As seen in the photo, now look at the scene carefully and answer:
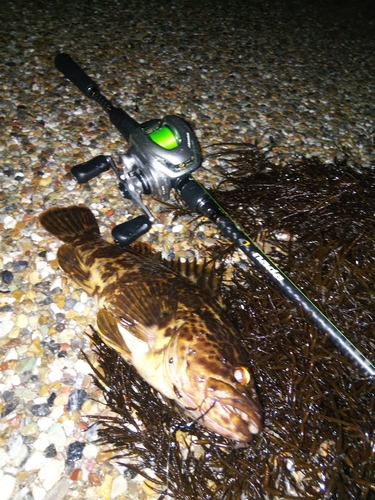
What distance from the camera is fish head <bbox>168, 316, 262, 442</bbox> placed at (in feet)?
6.22

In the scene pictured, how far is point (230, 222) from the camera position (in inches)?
99.7

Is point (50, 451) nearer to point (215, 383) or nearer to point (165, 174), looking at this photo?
point (215, 383)

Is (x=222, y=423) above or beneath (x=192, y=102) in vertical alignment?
beneath

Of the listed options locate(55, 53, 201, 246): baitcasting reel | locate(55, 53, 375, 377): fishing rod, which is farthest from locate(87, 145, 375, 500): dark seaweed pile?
locate(55, 53, 201, 246): baitcasting reel

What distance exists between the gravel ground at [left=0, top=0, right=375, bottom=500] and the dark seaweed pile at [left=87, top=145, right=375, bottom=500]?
0.75 ft

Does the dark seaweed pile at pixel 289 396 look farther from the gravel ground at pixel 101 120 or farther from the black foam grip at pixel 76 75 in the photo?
the black foam grip at pixel 76 75

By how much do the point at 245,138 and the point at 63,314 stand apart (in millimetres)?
2340

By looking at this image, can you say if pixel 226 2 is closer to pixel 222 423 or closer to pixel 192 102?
pixel 192 102

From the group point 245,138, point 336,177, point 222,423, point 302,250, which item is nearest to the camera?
point 222,423

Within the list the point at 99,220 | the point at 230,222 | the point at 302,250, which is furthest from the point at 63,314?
the point at 302,250

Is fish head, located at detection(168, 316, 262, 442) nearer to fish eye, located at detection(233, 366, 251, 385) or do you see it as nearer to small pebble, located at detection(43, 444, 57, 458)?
fish eye, located at detection(233, 366, 251, 385)

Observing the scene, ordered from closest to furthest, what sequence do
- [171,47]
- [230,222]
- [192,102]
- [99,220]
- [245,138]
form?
1. [230,222]
2. [99,220]
3. [245,138]
4. [192,102]
5. [171,47]

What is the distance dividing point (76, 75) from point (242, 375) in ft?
8.69

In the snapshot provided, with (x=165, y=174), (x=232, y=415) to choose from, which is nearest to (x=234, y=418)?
(x=232, y=415)
